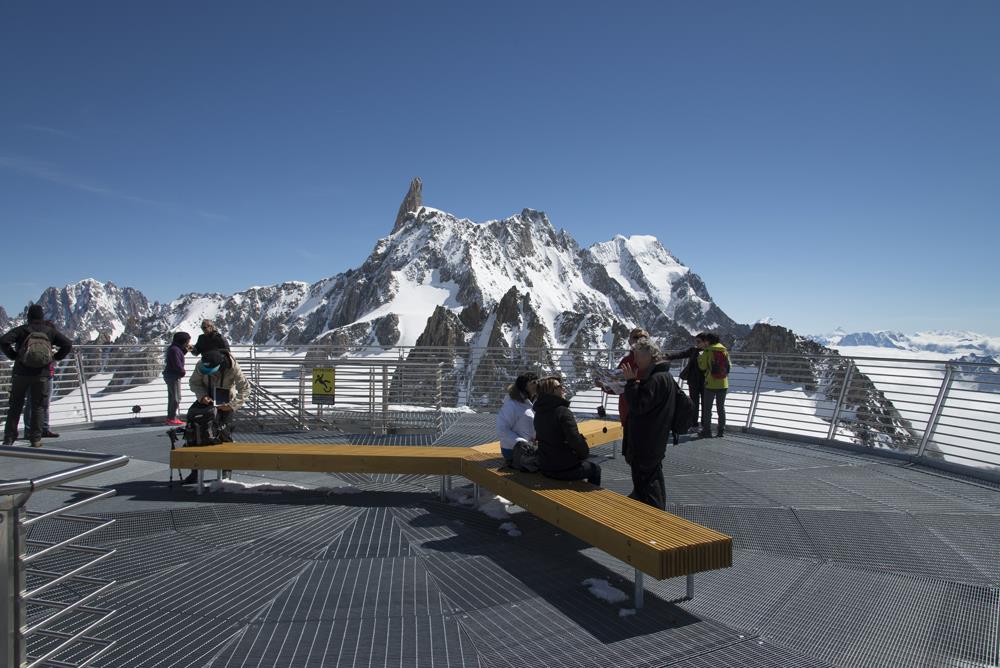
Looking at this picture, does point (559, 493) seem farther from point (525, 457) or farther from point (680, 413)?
point (680, 413)

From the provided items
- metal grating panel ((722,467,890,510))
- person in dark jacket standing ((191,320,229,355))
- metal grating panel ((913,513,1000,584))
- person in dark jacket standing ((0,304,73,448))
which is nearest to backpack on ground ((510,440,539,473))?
metal grating panel ((722,467,890,510))

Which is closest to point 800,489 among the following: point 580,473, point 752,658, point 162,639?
point 580,473

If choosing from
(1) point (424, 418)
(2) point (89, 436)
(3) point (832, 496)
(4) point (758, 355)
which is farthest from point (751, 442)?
(2) point (89, 436)

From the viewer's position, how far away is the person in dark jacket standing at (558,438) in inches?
188

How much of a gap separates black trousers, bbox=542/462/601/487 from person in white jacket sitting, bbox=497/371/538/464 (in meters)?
0.53

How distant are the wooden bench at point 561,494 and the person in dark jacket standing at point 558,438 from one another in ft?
0.37

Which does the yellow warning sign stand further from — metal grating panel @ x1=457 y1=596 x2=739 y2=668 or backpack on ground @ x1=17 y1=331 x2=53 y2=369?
metal grating panel @ x1=457 y1=596 x2=739 y2=668

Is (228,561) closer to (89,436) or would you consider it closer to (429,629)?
(429,629)

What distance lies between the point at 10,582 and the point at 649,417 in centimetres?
371

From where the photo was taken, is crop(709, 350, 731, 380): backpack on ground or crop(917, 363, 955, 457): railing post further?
crop(709, 350, 731, 380): backpack on ground

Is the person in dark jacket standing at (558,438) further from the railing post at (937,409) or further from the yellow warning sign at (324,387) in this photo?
the railing post at (937,409)

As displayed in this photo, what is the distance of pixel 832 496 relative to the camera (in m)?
6.18

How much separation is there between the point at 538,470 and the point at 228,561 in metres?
2.33

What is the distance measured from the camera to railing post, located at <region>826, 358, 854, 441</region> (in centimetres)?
902
